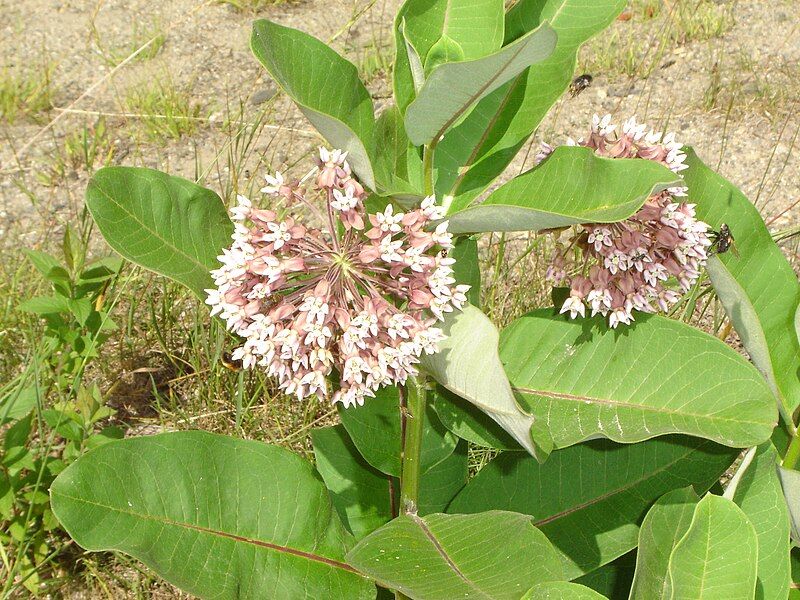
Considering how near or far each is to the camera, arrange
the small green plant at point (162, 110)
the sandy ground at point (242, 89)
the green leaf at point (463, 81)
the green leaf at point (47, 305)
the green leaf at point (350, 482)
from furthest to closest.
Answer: the small green plant at point (162, 110)
the sandy ground at point (242, 89)
the green leaf at point (47, 305)
the green leaf at point (350, 482)
the green leaf at point (463, 81)

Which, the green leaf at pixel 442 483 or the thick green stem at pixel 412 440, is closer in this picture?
the thick green stem at pixel 412 440

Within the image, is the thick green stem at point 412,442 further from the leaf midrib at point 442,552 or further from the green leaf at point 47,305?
the green leaf at point 47,305

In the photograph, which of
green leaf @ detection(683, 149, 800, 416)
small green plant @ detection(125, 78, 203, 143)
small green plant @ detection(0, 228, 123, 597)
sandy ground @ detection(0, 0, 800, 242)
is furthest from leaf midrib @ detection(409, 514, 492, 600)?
small green plant @ detection(125, 78, 203, 143)

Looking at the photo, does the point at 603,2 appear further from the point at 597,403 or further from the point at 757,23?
the point at 757,23

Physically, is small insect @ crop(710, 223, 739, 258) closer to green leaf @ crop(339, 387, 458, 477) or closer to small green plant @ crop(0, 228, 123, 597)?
green leaf @ crop(339, 387, 458, 477)

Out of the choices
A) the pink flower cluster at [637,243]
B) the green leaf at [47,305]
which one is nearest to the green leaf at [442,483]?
the pink flower cluster at [637,243]

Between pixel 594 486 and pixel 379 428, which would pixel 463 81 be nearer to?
pixel 379 428
